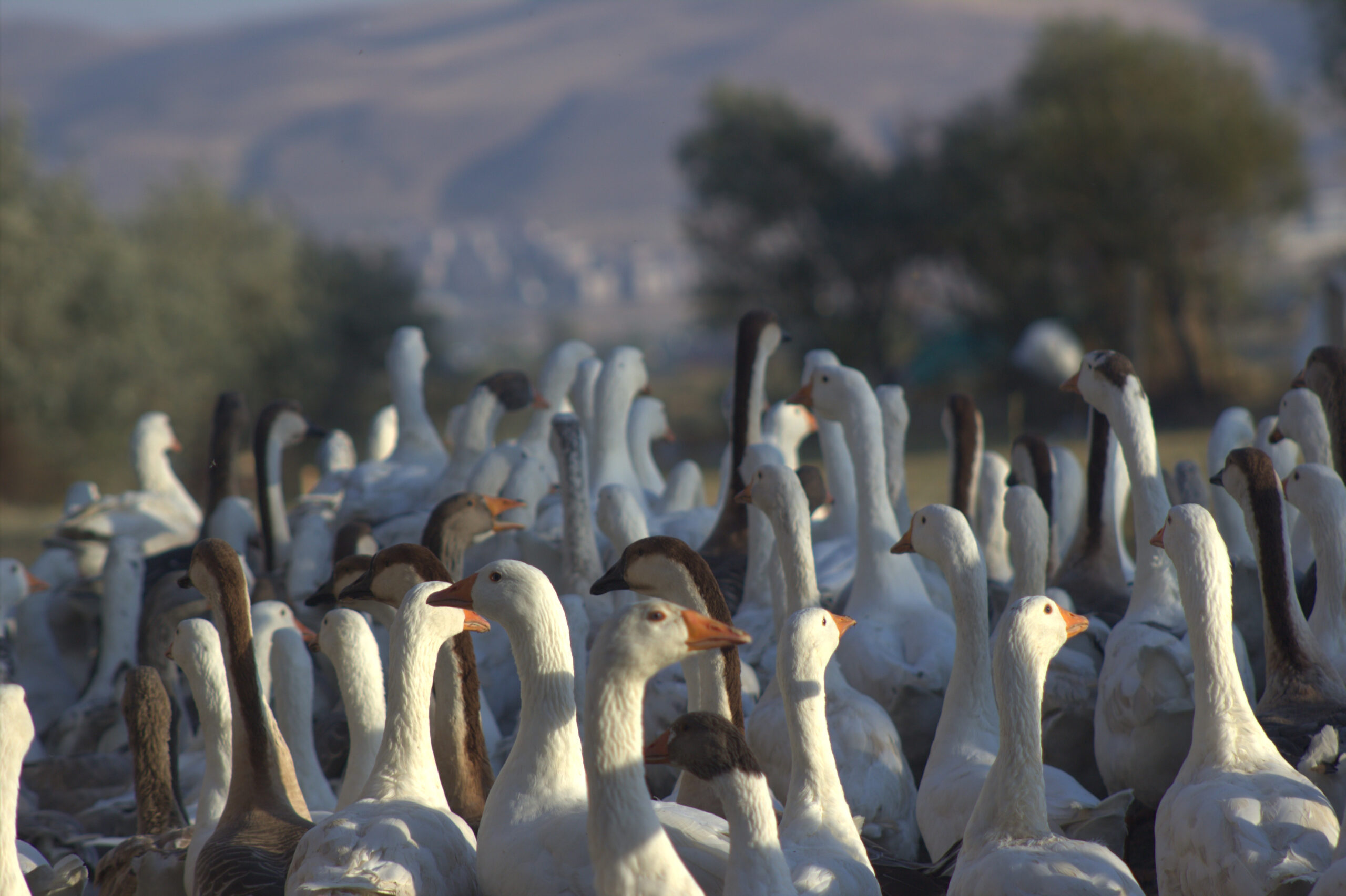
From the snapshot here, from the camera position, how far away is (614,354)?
330 inches

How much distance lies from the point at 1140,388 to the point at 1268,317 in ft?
76.0

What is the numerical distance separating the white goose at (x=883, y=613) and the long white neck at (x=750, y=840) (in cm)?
223

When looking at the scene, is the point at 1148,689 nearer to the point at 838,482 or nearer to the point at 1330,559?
the point at 1330,559

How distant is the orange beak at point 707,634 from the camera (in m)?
3.42

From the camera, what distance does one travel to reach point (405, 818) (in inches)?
154

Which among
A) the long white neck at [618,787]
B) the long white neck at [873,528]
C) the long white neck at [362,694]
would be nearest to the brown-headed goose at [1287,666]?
the long white neck at [873,528]

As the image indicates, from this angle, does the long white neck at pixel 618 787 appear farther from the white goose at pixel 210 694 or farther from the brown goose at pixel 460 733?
the white goose at pixel 210 694

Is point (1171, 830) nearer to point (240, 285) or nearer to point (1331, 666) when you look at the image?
point (1331, 666)

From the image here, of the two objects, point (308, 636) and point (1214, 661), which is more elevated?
point (1214, 661)

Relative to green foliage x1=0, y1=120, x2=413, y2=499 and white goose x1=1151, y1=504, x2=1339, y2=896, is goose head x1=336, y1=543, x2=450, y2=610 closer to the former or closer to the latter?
white goose x1=1151, y1=504, x2=1339, y2=896

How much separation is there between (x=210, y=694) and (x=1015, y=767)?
2.87 m

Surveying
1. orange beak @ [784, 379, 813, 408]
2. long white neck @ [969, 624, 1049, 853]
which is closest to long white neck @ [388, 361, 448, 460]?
orange beak @ [784, 379, 813, 408]

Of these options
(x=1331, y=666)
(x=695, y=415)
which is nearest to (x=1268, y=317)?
(x=695, y=415)

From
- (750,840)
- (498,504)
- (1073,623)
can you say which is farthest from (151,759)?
(1073,623)
